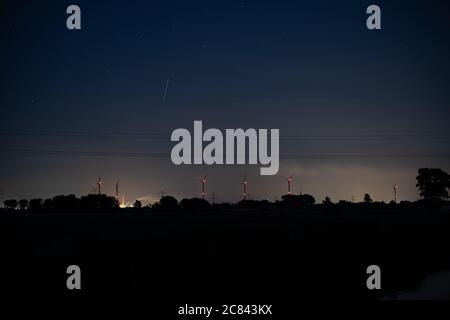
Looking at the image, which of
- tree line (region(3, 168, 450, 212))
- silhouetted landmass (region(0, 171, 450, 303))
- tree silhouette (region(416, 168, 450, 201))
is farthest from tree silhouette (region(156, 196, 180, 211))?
silhouetted landmass (region(0, 171, 450, 303))

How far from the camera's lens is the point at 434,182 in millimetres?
132625

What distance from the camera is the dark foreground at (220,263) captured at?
28328 mm

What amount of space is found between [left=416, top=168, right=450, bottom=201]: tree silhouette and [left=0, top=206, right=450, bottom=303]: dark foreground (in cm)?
8373

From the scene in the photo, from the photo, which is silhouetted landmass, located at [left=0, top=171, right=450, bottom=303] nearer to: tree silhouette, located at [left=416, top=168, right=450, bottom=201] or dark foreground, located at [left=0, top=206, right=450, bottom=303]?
dark foreground, located at [left=0, top=206, right=450, bottom=303]

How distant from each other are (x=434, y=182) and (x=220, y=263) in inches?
4420

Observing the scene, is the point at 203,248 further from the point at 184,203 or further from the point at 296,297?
the point at 184,203

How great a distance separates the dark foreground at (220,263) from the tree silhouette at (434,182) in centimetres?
8373

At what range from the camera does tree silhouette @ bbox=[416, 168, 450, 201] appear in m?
132

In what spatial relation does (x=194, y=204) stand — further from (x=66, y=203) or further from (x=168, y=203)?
(x=66, y=203)

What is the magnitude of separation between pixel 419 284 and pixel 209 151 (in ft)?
60.0

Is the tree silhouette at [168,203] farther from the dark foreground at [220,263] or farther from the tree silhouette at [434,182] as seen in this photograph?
the dark foreground at [220,263]

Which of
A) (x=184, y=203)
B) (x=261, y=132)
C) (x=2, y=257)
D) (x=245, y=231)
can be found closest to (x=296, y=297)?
(x=261, y=132)

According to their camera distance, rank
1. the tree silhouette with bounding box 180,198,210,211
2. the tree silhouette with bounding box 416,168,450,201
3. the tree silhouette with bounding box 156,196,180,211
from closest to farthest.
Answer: the tree silhouette with bounding box 416,168,450,201 < the tree silhouette with bounding box 156,196,180,211 < the tree silhouette with bounding box 180,198,210,211
